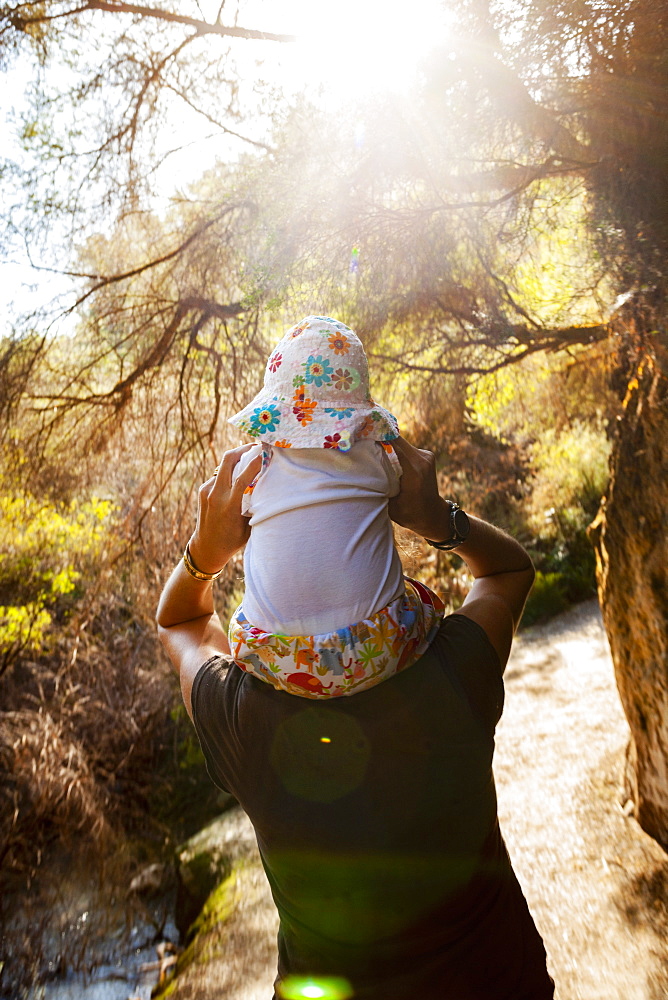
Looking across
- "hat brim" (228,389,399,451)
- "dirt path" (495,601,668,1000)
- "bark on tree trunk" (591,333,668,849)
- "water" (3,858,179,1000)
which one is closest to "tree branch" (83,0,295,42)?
"bark on tree trunk" (591,333,668,849)

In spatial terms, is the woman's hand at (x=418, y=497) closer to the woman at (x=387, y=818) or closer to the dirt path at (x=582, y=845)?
the woman at (x=387, y=818)

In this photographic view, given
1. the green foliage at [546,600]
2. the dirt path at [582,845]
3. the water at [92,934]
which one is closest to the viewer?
the dirt path at [582,845]

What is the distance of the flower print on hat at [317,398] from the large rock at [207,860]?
3.79 meters

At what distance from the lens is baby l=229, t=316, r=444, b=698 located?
904 mm

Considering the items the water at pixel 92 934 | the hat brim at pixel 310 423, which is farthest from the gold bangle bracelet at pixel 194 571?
the water at pixel 92 934

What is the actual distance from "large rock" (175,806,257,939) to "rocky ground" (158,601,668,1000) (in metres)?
0.05

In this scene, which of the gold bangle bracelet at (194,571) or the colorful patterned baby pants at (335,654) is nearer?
the colorful patterned baby pants at (335,654)

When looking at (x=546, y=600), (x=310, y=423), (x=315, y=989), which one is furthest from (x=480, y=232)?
(x=546, y=600)

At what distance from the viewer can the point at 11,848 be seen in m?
4.76

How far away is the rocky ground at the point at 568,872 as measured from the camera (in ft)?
6.68

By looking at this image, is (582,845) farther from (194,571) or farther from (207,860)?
(207,860)

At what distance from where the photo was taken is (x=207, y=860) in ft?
14.4

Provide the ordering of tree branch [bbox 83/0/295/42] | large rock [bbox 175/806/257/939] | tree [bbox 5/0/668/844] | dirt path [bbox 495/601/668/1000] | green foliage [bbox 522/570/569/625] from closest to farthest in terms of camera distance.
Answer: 1. tree [bbox 5/0/668/844]
2. dirt path [bbox 495/601/668/1000]
3. tree branch [bbox 83/0/295/42]
4. large rock [bbox 175/806/257/939]
5. green foliage [bbox 522/570/569/625]

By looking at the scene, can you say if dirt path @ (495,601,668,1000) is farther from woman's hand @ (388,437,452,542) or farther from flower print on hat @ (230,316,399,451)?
flower print on hat @ (230,316,399,451)
